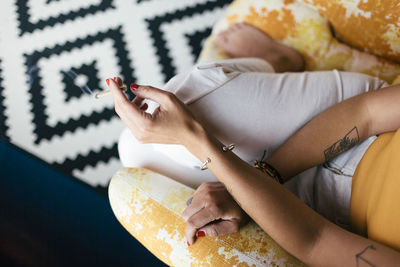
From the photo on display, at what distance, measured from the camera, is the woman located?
602mm

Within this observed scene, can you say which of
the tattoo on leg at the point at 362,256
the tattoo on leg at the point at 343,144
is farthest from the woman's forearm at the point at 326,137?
the tattoo on leg at the point at 362,256

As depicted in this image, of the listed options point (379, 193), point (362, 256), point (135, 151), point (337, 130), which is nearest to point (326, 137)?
point (337, 130)

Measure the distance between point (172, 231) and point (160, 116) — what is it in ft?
0.84

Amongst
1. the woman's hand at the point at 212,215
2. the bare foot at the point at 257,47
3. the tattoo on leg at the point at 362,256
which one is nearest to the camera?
the tattoo on leg at the point at 362,256

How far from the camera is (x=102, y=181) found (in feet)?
4.32

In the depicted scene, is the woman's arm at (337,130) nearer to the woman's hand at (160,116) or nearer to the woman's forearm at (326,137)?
the woman's forearm at (326,137)

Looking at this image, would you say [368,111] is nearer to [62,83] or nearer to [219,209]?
[219,209]

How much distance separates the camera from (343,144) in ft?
2.41

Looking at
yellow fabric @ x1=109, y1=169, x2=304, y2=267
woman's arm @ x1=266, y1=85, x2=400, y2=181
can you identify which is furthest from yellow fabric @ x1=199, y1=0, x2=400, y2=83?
yellow fabric @ x1=109, y1=169, x2=304, y2=267

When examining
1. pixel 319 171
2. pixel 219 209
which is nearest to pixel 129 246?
pixel 219 209

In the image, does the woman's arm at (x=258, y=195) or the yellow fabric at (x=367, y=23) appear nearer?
the woman's arm at (x=258, y=195)

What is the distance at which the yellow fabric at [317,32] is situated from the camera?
2.93ft

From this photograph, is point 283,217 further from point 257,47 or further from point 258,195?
point 257,47

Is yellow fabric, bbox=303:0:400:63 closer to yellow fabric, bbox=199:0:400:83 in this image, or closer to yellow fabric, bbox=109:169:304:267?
yellow fabric, bbox=199:0:400:83
